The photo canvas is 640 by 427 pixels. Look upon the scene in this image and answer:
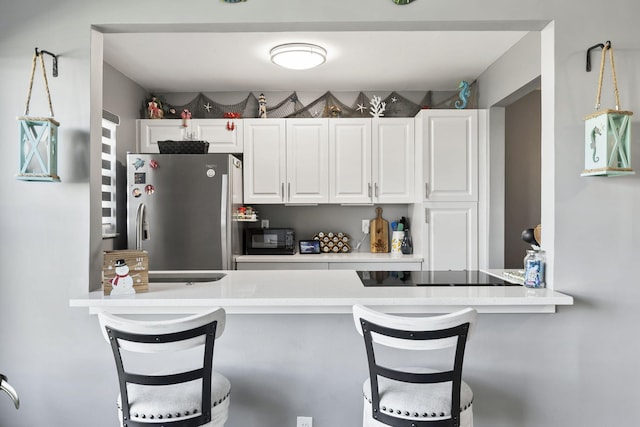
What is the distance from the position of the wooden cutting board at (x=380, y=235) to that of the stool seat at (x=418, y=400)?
8.71 feet

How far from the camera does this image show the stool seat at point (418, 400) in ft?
4.82

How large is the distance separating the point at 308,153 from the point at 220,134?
31.9 inches

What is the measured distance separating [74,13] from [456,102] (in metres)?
2.90

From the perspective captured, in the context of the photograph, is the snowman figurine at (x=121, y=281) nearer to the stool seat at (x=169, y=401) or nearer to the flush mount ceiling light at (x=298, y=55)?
the stool seat at (x=169, y=401)

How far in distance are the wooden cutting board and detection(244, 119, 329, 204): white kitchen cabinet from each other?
70 centimetres

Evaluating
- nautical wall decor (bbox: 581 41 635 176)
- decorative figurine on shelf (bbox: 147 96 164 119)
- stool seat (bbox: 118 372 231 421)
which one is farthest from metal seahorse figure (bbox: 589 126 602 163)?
decorative figurine on shelf (bbox: 147 96 164 119)

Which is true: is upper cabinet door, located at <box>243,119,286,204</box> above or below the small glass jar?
above

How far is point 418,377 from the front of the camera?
4.78ft

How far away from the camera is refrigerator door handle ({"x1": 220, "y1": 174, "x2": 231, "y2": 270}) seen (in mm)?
3434

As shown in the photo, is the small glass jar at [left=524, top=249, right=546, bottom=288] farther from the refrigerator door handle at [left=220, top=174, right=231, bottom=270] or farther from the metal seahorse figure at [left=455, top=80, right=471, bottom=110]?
the refrigerator door handle at [left=220, top=174, right=231, bottom=270]

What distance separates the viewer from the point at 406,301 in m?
1.80

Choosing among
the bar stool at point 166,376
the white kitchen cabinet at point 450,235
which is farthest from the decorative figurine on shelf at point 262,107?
the bar stool at point 166,376

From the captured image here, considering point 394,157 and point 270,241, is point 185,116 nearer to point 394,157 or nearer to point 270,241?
point 270,241

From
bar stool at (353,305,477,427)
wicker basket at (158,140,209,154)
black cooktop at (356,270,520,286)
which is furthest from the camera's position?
wicker basket at (158,140,209,154)
